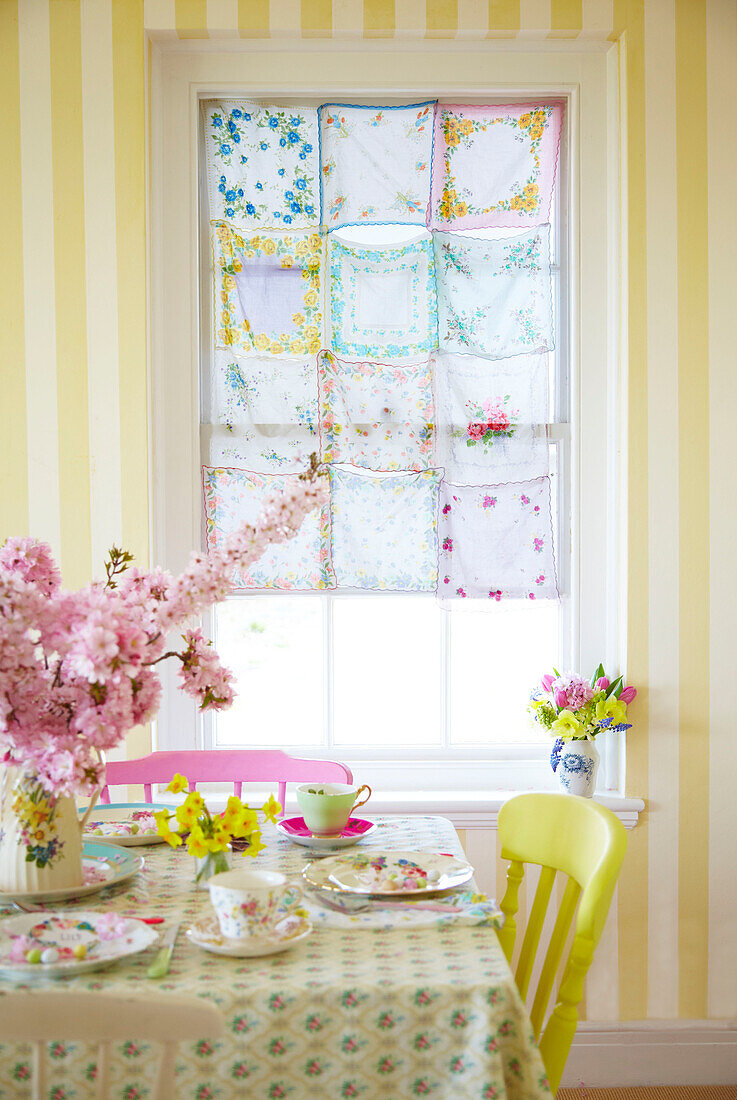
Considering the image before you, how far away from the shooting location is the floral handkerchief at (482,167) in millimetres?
2492

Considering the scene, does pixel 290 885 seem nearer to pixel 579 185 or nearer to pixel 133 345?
pixel 133 345

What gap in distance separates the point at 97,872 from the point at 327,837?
1.30 feet

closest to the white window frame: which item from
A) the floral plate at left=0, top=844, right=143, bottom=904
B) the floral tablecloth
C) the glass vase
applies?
the floral plate at left=0, top=844, right=143, bottom=904

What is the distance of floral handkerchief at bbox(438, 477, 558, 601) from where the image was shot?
249 centimetres

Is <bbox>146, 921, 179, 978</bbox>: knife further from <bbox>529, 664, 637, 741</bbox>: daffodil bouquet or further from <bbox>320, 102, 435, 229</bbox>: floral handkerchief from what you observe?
<bbox>320, 102, 435, 229</bbox>: floral handkerchief

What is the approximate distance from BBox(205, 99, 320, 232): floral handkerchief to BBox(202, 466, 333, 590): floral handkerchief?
2.25ft

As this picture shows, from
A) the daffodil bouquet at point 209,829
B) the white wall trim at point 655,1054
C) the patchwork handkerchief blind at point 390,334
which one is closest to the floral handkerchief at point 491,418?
the patchwork handkerchief blind at point 390,334

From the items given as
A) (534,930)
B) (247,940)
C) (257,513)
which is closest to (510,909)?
(534,930)

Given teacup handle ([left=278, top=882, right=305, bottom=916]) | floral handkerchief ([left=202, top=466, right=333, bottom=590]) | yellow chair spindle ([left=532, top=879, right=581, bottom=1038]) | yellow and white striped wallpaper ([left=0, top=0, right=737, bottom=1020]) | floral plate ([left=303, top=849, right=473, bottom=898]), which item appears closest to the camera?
teacup handle ([left=278, top=882, right=305, bottom=916])

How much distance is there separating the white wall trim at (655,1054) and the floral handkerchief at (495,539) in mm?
1150

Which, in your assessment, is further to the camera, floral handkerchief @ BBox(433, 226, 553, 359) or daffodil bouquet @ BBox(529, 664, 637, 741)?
floral handkerchief @ BBox(433, 226, 553, 359)

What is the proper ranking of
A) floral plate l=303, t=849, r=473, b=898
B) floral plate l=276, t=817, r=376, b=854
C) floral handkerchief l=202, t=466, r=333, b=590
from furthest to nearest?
floral handkerchief l=202, t=466, r=333, b=590, floral plate l=276, t=817, r=376, b=854, floral plate l=303, t=849, r=473, b=898

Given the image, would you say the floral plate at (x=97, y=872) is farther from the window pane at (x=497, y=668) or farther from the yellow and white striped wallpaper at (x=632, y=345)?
the window pane at (x=497, y=668)

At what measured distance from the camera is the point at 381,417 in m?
2.48
